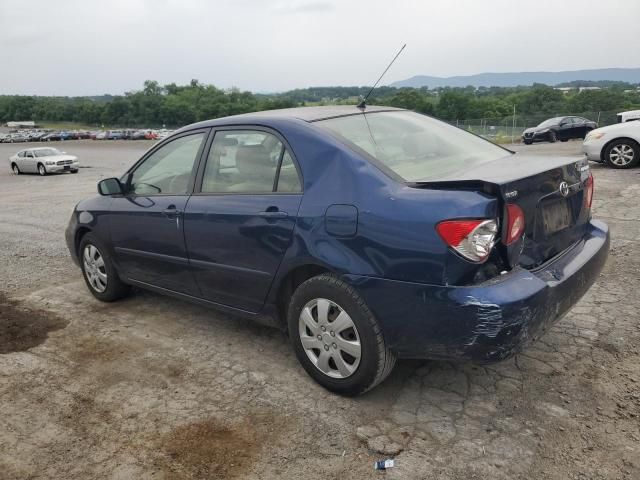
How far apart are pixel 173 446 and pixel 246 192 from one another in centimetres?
158

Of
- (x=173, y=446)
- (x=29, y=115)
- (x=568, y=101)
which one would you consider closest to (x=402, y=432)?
(x=173, y=446)

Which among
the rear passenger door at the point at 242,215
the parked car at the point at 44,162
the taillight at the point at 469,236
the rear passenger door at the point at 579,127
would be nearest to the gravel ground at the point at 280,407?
the rear passenger door at the point at 242,215

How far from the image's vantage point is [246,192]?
3553 mm

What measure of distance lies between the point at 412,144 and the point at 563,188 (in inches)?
37.0

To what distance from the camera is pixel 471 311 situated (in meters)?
2.59

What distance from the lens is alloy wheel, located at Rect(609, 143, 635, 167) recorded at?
465 inches

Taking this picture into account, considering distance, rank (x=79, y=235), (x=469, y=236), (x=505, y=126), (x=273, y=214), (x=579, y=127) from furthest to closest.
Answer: (x=505, y=126) < (x=579, y=127) < (x=79, y=235) < (x=273, y=214) < (x=469, y=236)

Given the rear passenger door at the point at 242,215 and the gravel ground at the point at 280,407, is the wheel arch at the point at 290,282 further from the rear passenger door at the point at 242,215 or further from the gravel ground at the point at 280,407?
the gravel ground at the point at 280,407

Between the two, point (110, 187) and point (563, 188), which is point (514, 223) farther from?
point (110, 187)

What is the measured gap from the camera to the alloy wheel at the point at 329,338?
3.02 metres

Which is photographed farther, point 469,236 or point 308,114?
point 308,114

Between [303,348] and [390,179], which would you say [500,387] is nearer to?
[303,348]

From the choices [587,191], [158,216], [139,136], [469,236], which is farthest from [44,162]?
[139,136]

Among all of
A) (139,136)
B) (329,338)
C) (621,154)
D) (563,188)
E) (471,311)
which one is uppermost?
(563,188)
